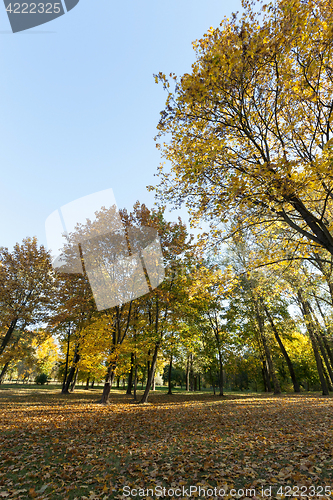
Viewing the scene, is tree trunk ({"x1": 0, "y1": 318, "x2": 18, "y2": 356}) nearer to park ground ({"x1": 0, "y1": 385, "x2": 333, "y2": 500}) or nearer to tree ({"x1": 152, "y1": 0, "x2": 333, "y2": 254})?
park ground ({"x1": 0, "y1": 385, "x2": 333, "y2": 500})

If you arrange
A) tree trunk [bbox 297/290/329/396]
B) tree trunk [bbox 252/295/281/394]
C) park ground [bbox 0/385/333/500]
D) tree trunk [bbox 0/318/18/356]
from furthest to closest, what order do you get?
tree trunk [bbox 252/295/281/394] < tree trunk [bbox 0/318/18/356] < tree trunk [bbox 297/290/329/396] < park ground [bbox 0/385/333/500]

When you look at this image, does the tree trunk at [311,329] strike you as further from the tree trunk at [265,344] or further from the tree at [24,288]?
the tree at [24,288]

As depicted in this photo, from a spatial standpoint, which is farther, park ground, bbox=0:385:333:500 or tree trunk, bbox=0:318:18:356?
tree trunk, bbox=0:318:18:356

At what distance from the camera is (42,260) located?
67.1 ft

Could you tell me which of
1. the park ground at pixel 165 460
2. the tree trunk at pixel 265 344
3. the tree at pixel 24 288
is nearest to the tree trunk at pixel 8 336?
the tree at pixel 24 288

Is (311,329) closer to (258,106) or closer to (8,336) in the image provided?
(258,106)

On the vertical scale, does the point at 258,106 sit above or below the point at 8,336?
above

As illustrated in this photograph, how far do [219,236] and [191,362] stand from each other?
30215 millimetres

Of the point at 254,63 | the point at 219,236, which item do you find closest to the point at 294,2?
the point at 254,63

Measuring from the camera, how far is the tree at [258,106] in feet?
16.5

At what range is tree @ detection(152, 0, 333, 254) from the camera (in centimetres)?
504

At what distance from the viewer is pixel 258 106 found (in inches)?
258

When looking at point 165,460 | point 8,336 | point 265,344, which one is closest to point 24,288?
point 8,336

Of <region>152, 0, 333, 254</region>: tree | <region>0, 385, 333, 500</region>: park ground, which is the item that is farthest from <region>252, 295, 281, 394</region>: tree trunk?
<region>152, 0, 333, 254</region>: tree
